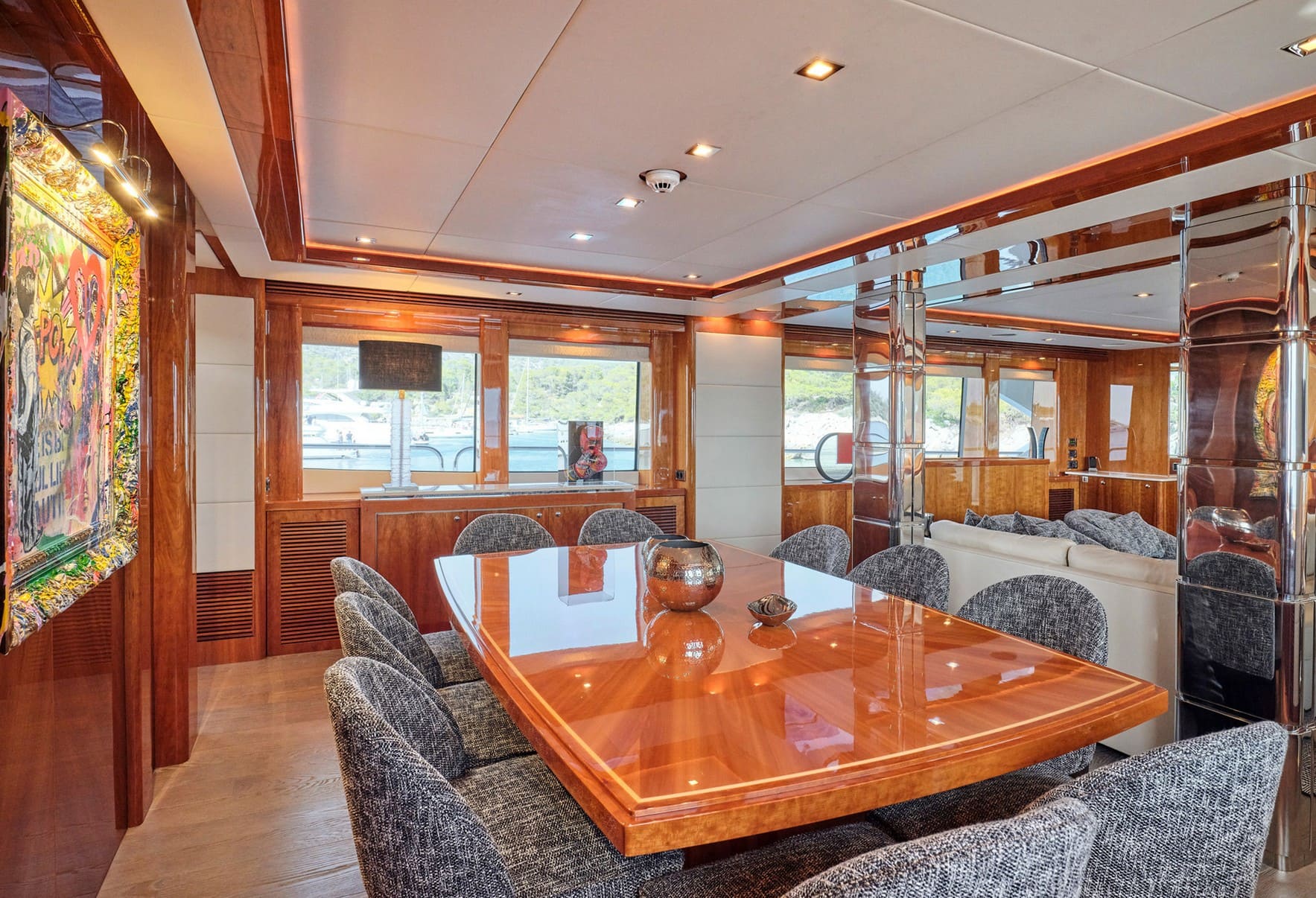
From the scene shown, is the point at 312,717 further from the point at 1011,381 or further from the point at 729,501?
the point at 1011,381

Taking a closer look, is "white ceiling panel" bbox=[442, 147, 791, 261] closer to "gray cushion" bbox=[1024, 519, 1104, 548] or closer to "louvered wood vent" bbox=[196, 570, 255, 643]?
"louvered wood vent" bbox=[196, 570, 255, 643]

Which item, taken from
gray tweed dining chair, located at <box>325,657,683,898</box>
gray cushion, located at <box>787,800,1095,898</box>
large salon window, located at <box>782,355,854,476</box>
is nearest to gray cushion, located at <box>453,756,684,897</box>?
gray tweed dining chair, located at <box>325,657,683,898</box>

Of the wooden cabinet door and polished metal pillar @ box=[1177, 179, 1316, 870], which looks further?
the wooden cabinet door

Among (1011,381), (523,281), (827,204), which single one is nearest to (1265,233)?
(827,204)

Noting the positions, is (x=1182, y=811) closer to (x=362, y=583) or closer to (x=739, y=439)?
(x=362, y=583)

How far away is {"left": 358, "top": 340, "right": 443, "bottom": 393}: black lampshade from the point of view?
15.4ft

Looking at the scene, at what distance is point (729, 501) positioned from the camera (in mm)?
6238

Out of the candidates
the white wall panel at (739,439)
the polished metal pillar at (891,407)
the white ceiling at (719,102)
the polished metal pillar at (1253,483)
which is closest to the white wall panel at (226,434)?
the white ceiling at (719,102)

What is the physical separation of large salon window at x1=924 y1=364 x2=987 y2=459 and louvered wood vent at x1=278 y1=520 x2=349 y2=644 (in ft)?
22.1

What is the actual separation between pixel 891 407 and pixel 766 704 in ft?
12.0

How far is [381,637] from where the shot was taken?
1.95 meters

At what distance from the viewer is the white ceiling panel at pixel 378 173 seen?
2658mm

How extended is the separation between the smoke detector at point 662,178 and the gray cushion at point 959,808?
238cm

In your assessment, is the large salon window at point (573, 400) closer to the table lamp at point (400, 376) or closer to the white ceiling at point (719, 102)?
the table lamp at point (400, 376)
